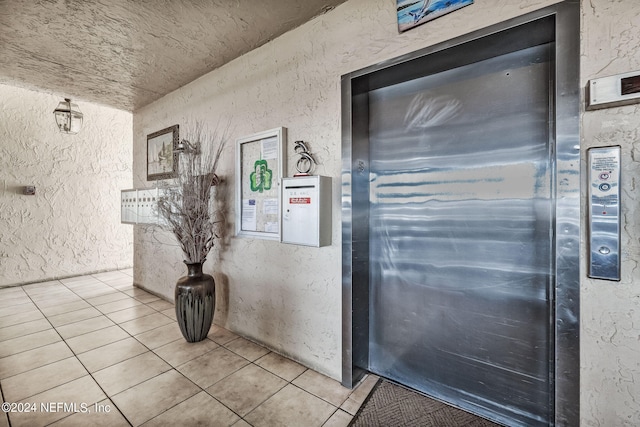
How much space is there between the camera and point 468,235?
1602mm

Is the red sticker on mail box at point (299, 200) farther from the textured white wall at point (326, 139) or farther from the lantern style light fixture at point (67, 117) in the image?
the lantern style light fixture at point (67, 117)

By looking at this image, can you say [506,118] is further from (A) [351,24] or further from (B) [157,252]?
(B) [157,252]

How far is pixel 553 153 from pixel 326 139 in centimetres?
119

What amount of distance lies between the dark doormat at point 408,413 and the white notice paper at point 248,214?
4.91 feet

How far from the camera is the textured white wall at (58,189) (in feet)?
12.5

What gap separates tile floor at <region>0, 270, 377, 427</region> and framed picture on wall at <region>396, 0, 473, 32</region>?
7.13 ft

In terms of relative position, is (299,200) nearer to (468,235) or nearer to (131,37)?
(468,235)

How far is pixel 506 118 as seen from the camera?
4.84 ft

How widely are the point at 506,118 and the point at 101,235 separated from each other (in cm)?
579

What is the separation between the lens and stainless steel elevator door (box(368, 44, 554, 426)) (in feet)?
4.64

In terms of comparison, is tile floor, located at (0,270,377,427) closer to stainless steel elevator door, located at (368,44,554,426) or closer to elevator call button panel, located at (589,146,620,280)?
stainless steel elevator door, located at (368,44,554,426)

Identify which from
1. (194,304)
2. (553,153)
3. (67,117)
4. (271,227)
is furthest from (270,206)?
(67,117)

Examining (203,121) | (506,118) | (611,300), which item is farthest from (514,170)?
(203,121)

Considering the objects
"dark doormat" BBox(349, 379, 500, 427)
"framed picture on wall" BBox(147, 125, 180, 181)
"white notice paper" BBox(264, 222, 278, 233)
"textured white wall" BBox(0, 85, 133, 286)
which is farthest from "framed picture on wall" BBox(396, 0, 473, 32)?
"textured white wall" BBox(0, 85, 133, 286)
